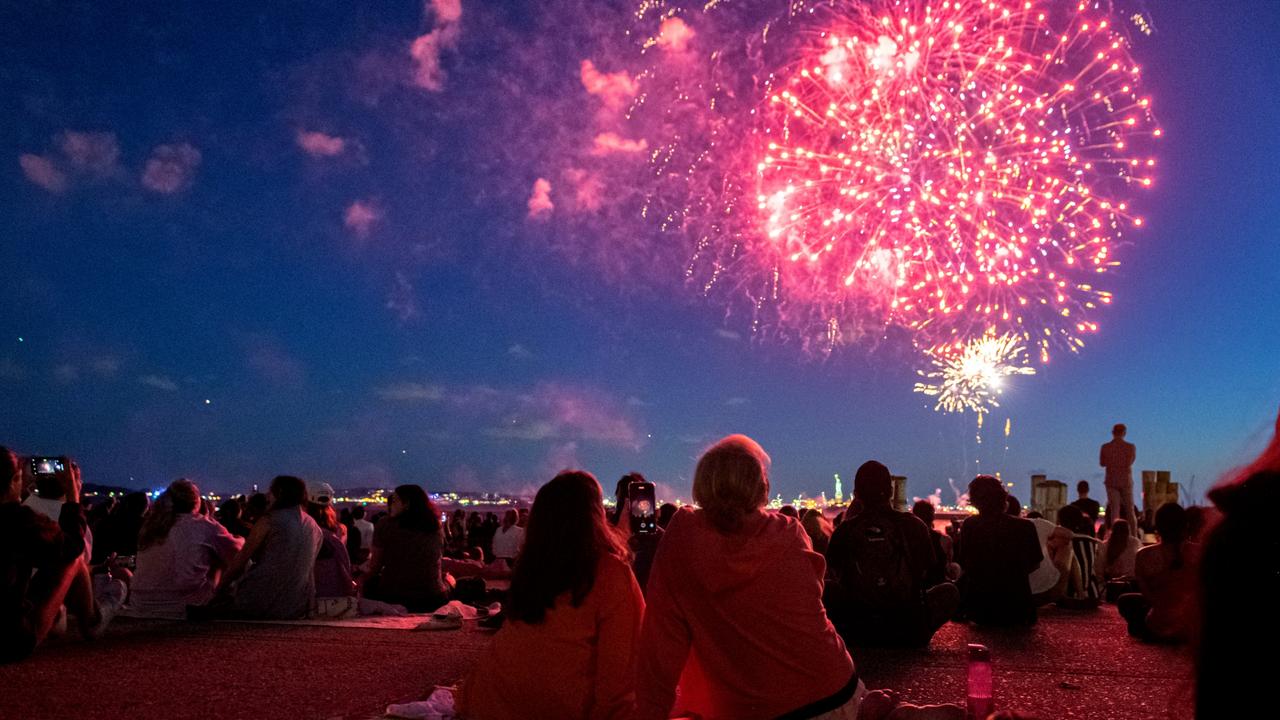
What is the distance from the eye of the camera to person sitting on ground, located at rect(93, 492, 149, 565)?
13.3m

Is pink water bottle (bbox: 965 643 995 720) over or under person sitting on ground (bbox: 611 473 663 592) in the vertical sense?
under

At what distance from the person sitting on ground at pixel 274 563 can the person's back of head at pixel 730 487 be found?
6.98 meters

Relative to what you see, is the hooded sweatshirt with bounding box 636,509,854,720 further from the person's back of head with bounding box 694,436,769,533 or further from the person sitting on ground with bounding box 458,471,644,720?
the person sitting on ground with bounding box 458,471,644,720

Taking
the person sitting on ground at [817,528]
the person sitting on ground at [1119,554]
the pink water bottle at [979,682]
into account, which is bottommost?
the pink water bottle at [979,682]

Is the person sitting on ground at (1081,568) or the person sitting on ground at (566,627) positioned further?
the person sitting on ground at (1081,568)

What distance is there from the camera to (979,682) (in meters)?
5.11

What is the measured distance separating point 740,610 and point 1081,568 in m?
10.00

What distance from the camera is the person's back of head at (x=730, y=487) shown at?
14.2 ft

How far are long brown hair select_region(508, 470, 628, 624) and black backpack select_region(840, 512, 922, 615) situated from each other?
12.0 feet

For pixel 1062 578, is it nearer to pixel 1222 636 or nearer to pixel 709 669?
pixel 709 669

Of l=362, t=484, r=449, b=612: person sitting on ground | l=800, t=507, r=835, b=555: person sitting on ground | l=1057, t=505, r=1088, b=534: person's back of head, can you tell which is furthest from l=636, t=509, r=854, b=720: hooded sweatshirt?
l=1057, t=505, r=1088, b=534: person's back of head

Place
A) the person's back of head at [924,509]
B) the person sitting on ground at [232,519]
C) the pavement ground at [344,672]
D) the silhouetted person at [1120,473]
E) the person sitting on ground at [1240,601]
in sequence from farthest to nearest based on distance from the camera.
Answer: the silhouetted person at [1120,473], the person sitting on ground at [232,519], the person's back of head at [924,509], the pavement ground at [344,672], the person sitting on ground at [1240,601]

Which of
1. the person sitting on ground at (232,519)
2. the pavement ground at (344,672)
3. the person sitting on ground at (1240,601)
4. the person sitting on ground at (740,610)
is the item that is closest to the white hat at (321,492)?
the person sitting on ground at (232,519)

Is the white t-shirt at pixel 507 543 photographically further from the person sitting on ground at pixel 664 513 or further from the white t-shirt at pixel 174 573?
the white t-shirt at pixel 174 573
